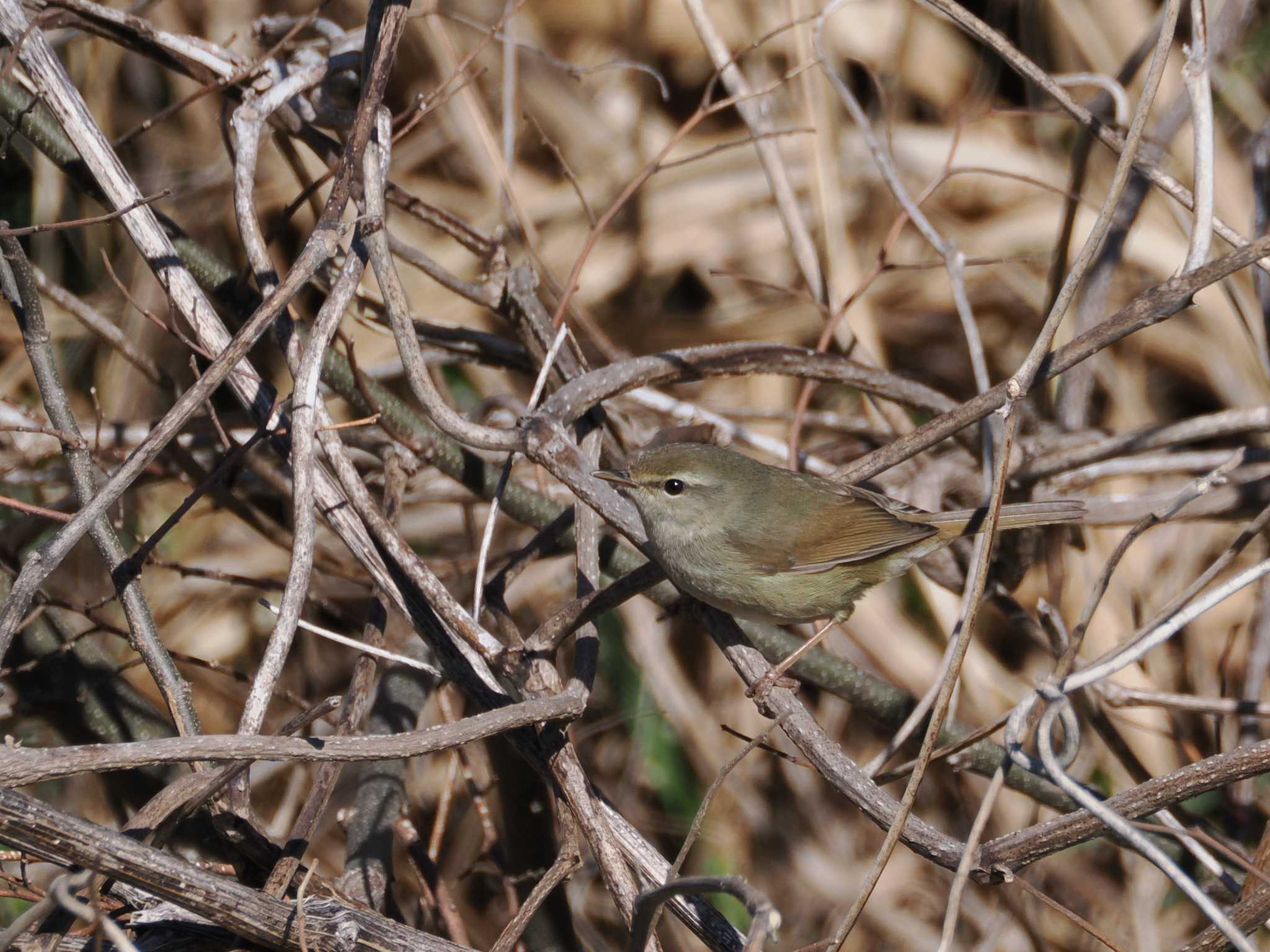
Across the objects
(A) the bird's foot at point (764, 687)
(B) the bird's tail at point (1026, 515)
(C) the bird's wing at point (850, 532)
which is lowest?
(C) the bird's wing at point (850, 532)

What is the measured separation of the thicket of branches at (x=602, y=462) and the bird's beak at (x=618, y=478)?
0.09 meters

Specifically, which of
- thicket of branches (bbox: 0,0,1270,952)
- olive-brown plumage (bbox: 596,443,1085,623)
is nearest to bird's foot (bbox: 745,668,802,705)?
thicket of branches (bbox: 0,0,1270,952)

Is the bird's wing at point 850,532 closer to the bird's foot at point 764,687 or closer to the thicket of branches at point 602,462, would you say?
the thicket of branches at point 602,462

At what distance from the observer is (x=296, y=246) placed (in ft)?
15.3

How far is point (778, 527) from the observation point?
126 inches

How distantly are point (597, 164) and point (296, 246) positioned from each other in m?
1.39

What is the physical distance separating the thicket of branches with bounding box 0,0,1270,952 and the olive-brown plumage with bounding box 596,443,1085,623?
14 centimetres

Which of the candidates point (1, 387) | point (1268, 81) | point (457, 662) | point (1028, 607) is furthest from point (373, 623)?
point (1268, 81)

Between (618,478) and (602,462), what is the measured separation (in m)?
0.44

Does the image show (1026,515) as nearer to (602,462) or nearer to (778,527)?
(778,527)

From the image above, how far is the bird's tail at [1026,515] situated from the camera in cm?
293

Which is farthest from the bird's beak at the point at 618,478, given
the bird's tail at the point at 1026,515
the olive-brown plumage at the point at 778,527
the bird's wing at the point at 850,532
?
the bird's tail at the point at 1026,515

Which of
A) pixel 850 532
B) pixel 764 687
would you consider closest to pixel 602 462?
pixel 850 532

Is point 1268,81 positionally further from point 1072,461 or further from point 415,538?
point 415,538
